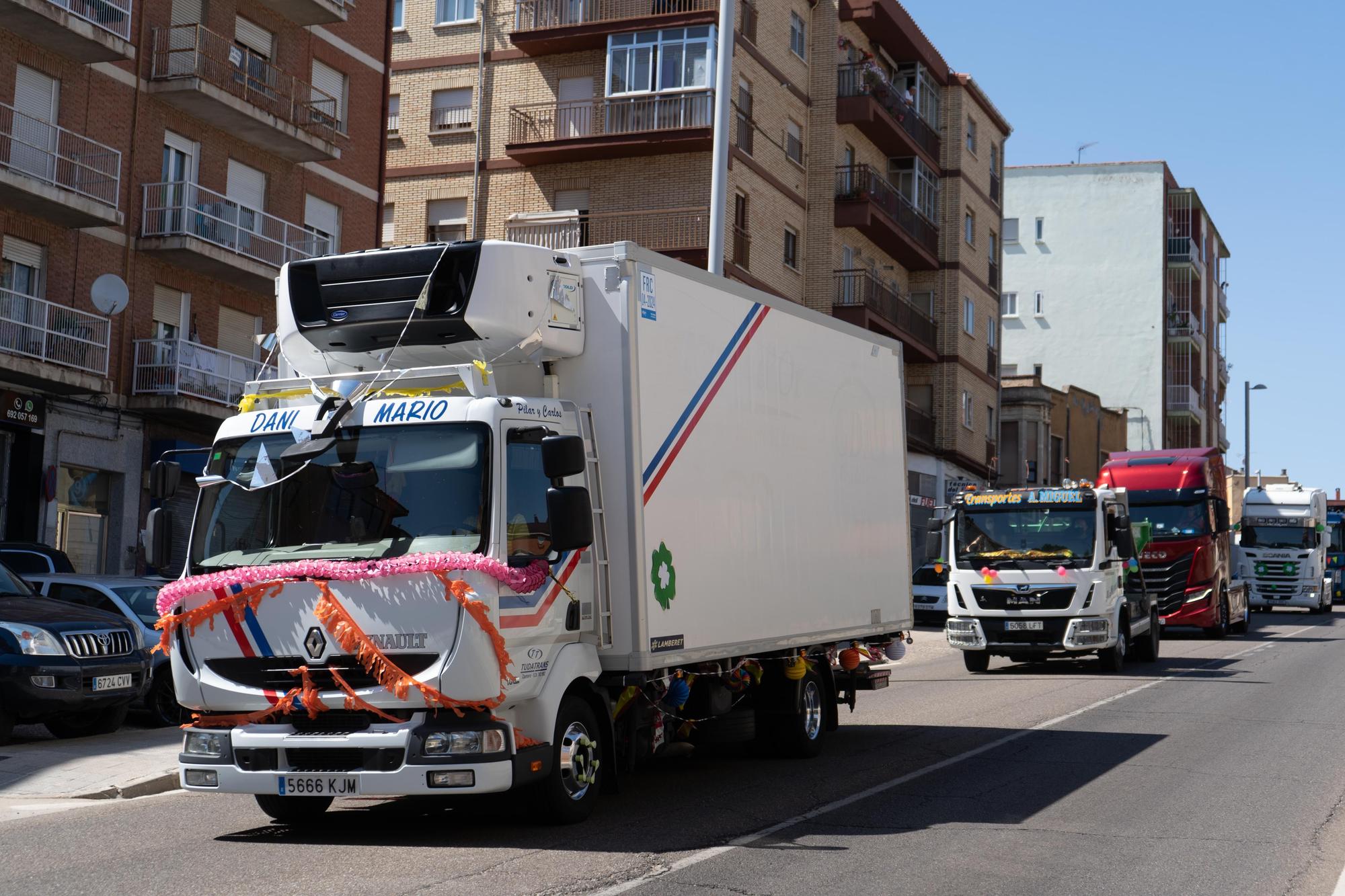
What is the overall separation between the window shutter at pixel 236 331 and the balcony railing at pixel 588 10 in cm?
1115

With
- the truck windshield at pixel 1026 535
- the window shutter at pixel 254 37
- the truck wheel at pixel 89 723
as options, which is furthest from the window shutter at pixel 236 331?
the truck wheel at pixel 89 723

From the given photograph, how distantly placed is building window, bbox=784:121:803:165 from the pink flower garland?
32.4 m

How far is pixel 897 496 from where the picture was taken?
14.0 metres

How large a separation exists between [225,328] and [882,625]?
2022 cm

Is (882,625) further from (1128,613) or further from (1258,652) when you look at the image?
(1258,652)

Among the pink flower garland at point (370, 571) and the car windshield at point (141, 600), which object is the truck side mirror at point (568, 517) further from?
the car windshield at point (141, 600)

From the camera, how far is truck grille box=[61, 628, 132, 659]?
531 inches

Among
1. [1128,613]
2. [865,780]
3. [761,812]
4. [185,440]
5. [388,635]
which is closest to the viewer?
[388,635]

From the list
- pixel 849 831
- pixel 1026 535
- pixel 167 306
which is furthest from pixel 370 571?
pixel 167 306

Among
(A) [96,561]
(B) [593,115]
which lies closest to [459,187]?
(B) [593,115]

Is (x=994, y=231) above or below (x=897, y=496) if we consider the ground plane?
above

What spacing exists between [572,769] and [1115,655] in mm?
15058

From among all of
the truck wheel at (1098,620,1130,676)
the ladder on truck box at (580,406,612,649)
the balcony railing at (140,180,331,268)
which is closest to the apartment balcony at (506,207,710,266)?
the balcony railing at (140,180,331,268)

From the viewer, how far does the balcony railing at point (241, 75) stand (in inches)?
1115
